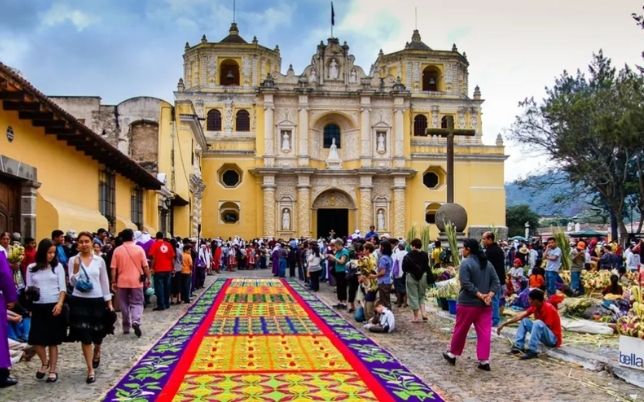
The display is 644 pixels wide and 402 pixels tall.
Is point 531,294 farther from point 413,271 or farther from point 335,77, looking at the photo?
point 335,77

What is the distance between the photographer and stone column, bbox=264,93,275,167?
1657 inches

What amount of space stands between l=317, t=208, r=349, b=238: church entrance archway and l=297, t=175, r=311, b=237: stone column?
1586 millimetres

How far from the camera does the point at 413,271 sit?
12.2 metres

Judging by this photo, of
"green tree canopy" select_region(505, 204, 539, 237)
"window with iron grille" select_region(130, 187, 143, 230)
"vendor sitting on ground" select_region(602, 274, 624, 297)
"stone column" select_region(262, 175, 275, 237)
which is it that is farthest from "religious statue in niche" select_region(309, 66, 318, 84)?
"vendor sitting on ground" select_region(602, 274, 624, 297)

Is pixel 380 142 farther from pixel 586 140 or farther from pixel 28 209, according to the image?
pixel 28 209

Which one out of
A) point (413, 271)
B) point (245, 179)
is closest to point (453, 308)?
point (413, 271)

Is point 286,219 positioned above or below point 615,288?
above

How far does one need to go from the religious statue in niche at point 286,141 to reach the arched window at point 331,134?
279 centimetres

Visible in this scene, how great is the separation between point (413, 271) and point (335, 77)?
33.0 meters

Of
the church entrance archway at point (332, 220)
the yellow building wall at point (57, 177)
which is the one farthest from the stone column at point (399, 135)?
the yellow building wall at point (57, 177)

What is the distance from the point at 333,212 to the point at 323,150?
404 centimetres

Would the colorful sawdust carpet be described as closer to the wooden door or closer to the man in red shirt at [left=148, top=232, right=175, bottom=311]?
the man in red shirt at [left=148, top=232, right=175, bottom=311]

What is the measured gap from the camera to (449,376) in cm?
761

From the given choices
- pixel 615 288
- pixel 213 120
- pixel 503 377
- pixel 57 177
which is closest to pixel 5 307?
pixel 503 377
